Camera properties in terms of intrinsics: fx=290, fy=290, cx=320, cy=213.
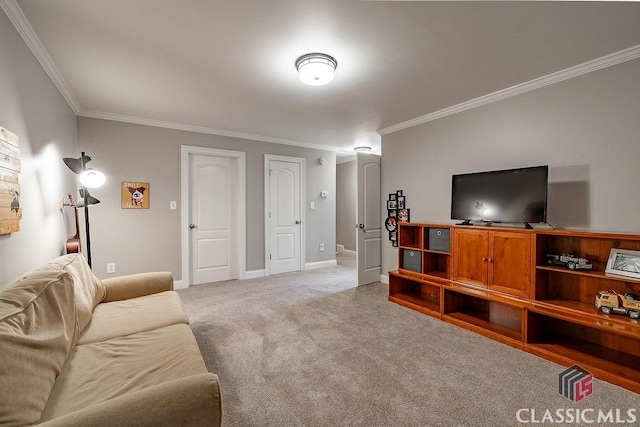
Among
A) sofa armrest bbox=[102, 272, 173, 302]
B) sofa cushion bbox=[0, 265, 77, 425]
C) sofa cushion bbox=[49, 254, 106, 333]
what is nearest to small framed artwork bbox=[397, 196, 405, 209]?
sofa armrest bbox=[102, 272, 173, 302]

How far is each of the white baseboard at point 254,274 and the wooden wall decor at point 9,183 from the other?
317 centimetres

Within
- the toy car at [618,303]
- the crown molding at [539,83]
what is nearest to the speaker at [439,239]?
the toy car at [618,303]

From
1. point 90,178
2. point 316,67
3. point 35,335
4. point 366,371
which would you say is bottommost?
point 366,371

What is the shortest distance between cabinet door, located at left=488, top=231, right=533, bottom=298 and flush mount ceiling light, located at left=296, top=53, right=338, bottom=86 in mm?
2118

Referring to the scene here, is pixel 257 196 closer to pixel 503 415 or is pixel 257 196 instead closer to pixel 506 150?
pixel 506 150

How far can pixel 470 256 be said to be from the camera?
2980 mm

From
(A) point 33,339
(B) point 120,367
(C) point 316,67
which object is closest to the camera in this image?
(A) point 33,339

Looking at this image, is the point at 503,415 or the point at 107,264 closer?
the point at 503,415

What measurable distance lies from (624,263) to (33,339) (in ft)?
11.6

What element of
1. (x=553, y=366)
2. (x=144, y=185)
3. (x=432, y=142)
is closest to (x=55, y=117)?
(x=144, y=185)

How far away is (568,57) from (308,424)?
326 centimetres

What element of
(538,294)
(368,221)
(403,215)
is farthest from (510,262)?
(368,221)

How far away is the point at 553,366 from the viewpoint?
7.09ft

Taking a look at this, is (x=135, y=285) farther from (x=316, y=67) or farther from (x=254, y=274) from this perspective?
(x=254, y=274)
